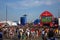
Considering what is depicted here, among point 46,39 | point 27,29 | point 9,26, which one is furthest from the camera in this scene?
point 9,26

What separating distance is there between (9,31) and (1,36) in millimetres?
716

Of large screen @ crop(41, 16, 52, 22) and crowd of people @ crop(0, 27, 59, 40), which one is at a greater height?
large screen @ crop(41, 16, 52, 22)

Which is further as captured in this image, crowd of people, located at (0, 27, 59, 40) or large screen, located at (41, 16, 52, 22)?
large screen, located at (41, 16, 52, 22)

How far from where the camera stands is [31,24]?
8.09 m

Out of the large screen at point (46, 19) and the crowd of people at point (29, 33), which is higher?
the large screen at point (46, 19)

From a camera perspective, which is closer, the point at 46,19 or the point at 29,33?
the point at 29,33

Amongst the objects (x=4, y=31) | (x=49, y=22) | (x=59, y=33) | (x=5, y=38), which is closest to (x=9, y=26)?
(x=4, y=31)

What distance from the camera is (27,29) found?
7.30 m

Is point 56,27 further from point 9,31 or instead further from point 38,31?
point 9,31

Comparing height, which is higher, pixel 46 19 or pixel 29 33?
pixel 46 19

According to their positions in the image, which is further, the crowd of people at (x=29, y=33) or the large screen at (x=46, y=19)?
the large screen at (x=46, y=19)

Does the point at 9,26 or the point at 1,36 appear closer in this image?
the point at 1,36

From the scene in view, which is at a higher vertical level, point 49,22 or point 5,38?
point 49,22

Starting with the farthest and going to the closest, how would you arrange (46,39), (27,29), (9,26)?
(9,26), (27,29), (46,39)
